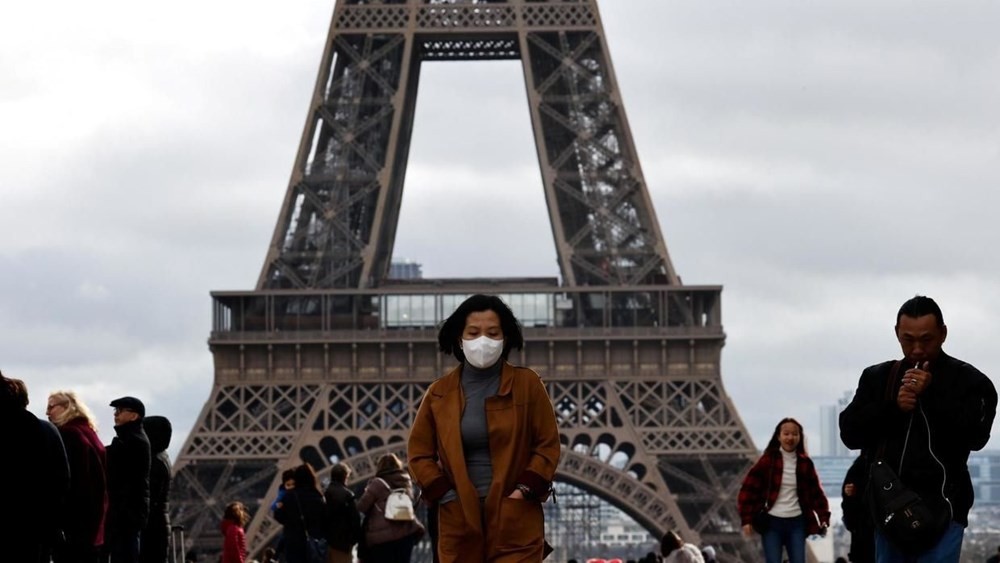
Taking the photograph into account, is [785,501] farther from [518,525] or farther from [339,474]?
[518,525]

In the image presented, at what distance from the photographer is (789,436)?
60.5 ft

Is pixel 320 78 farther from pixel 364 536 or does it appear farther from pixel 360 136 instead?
pixel 364 536

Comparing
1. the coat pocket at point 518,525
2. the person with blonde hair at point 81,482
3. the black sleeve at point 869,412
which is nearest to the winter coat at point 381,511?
the person with blonde hair at point 81,482

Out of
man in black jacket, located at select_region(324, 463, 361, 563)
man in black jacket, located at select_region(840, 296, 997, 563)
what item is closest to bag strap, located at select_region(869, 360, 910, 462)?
man in black jacket, located at select_region(840, 296, 997, 563)

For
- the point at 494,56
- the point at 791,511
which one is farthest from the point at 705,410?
the point at 791,511

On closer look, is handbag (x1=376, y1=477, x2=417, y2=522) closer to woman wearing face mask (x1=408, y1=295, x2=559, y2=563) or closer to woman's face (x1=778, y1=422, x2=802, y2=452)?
woman's face (x1=778, y1=422, x2=802, y2=452)

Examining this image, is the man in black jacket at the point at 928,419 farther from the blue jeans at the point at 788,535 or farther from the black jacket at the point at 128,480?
the black jacket at the point at 128,480

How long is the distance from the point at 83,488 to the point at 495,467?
3.57 m

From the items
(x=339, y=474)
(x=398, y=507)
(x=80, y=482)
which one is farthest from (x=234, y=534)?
(x=80, y=482)

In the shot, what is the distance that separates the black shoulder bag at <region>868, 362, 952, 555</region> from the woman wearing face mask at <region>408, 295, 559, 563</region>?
188cm

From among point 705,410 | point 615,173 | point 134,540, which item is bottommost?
Result: point 134,540

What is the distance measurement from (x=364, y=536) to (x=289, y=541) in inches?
127

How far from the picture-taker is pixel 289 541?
23734mm

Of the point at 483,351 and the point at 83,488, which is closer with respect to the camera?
the point at 483,351
